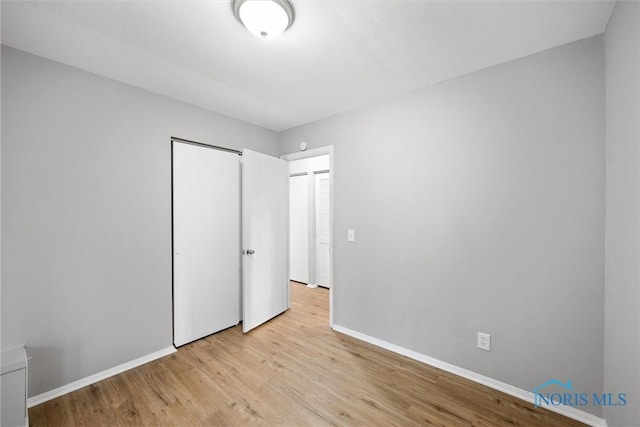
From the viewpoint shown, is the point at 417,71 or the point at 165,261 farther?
the point at 165,261

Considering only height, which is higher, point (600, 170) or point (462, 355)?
point (600, 170)

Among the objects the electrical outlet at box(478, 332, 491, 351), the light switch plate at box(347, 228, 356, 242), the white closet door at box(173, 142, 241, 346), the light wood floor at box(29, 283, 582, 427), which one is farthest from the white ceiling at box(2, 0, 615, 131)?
the light wood floor at box(29, 283, 582, 427)

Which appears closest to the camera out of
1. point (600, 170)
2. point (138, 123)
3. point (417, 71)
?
point (600, 170)

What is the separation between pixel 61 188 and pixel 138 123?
0.78 meters

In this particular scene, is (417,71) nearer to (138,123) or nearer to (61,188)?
(138,123)

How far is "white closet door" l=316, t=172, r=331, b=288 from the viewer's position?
15.1ft

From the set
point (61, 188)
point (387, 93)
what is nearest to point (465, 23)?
point (387, 93)

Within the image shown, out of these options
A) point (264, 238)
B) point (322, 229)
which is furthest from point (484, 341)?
point (322, 229)

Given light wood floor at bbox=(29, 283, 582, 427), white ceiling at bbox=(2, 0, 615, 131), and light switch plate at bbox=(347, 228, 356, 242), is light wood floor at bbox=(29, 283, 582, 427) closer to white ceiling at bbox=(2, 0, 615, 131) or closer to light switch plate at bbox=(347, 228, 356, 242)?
light switch plate at bbox=(347, 228, 356, 242)

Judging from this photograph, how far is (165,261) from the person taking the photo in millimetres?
2434

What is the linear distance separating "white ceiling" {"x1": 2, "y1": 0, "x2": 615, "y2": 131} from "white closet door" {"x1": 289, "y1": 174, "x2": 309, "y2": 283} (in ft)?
8.47

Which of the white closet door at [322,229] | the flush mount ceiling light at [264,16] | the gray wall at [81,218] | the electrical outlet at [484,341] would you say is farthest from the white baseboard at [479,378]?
the flush mount ceiling light at [264,16]

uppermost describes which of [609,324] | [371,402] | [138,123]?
[138,123]

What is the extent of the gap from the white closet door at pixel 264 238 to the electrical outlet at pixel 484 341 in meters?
2.20
